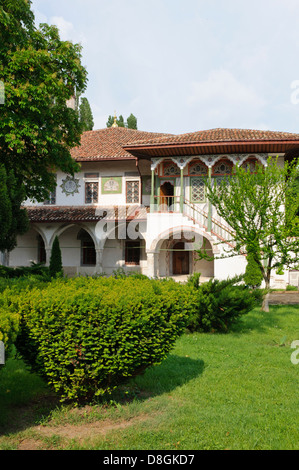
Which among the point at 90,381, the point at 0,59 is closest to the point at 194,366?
the point at 90,381

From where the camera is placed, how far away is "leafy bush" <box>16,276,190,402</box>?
10.6 ft

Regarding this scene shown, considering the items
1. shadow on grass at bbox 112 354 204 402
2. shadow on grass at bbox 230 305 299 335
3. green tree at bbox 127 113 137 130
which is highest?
green tree at bbox 127 113 137 130

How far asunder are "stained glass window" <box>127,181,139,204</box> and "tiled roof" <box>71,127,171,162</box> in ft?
4.98

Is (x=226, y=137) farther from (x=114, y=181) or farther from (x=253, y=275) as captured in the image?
(x=114, y=181)

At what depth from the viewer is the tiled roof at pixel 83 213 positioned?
17156 mm

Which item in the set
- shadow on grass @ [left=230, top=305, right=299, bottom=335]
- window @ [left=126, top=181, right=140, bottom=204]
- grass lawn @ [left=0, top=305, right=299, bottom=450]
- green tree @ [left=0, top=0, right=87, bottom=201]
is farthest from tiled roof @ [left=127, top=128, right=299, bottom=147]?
grass lawn @ [left=0, top=305, right=299, bottom=450]

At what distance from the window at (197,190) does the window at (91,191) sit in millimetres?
5056

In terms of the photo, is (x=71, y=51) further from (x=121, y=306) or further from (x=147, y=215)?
(x=121, y=306)

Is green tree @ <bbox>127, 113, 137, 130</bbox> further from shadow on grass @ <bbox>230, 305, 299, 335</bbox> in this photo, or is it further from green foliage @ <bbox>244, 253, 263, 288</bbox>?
shadow on grass @ <bbox>230, 305, 299, 335</bbox>

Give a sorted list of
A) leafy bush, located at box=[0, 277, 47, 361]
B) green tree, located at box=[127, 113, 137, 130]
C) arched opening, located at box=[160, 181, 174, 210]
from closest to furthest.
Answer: leafy bush, located at box=[0, 277, 47, 361] → arched opening, located at box=[160, 181, 174, 210] → green tree, located at box=[127, 113, 137, 130]

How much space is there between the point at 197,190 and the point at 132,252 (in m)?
4.55

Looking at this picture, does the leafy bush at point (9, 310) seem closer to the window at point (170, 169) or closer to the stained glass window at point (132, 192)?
the window at point (170, 169)

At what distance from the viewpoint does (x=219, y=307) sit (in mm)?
7270
